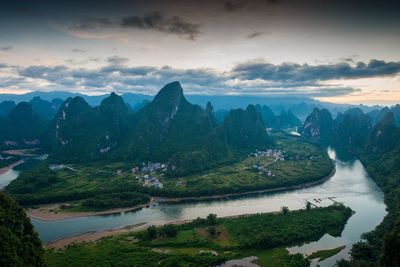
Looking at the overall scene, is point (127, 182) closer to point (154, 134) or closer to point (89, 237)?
point (89, 237)

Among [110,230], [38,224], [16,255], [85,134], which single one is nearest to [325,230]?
[110,230]

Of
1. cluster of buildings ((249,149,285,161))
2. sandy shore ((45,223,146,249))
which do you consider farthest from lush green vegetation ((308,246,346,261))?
cluster of buildings ((249,149,285,161))

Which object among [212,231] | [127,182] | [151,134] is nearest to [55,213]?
[127,182]

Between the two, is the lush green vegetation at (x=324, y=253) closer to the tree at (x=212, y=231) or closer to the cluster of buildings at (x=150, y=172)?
the tree at (x=212, y=231)

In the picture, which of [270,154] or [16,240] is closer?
[16,240]

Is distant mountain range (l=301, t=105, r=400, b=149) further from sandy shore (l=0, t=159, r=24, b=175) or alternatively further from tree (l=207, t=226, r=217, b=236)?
sandy shore (l=0, t=159, r=24, b=175)

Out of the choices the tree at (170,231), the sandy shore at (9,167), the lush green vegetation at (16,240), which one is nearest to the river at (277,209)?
the tree at (170,231)

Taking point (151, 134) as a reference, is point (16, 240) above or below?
below
